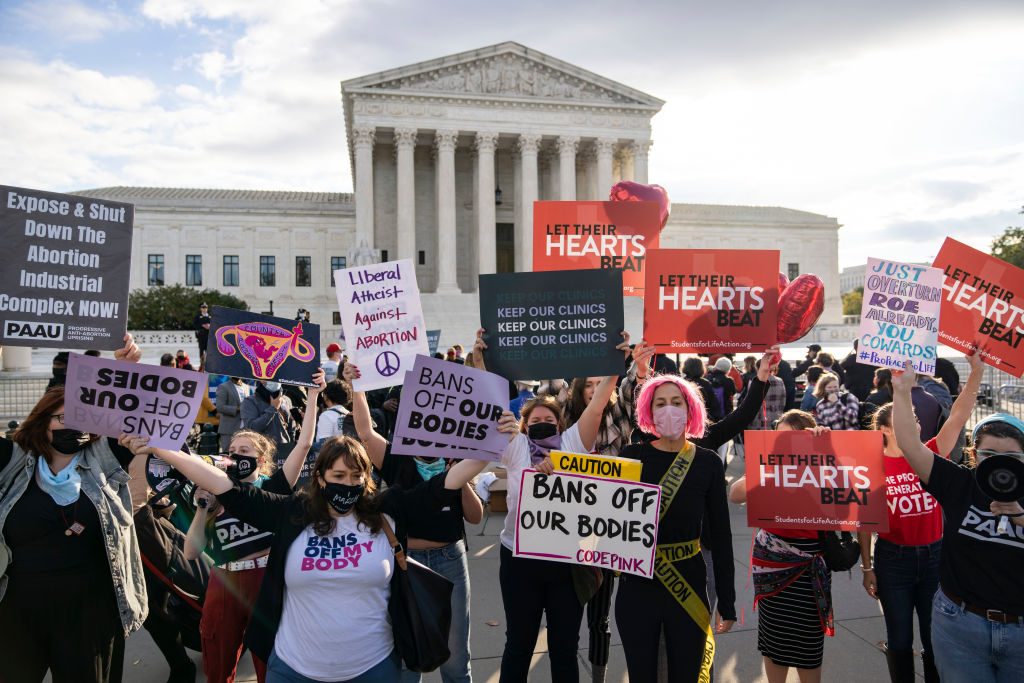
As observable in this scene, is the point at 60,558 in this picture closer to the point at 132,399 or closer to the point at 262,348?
→ the point at 132,399

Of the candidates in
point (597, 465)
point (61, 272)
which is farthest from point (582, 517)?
point (61, 272)

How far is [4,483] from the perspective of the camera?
11.6 feet

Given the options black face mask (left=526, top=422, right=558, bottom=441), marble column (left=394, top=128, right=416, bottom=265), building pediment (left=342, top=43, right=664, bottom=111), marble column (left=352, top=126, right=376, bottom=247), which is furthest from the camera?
building pediment (left=342, top=43, right=664, bottom=111)

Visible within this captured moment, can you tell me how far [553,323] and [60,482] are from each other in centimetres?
287

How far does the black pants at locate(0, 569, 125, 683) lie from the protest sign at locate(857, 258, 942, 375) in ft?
14.7

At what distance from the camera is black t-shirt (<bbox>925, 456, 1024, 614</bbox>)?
304 cm

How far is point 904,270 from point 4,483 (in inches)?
211

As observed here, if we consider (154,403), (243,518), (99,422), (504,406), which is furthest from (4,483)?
(504,406)

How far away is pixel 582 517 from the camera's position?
377cm

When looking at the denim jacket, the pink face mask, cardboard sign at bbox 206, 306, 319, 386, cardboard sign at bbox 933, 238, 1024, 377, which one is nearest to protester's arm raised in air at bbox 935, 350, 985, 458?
cardboard sign at bbox 933, 238, 1024, 377

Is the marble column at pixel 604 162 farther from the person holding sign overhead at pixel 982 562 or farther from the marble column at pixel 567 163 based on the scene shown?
the person holding sign overhead at pixel 982 562

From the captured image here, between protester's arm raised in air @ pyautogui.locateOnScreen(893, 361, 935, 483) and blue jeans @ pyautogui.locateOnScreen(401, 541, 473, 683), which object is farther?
blue jeans @ pyautogui.locateOnScreen(401, 541, 473, 683)

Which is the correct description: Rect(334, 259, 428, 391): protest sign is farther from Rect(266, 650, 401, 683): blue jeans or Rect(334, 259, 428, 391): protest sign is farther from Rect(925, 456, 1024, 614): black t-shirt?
Rect(925, 456, 1024, 614): black t-shirt

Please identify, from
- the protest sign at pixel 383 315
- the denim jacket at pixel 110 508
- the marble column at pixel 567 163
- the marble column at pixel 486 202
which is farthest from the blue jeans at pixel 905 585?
the marble column at pixel 567 163
